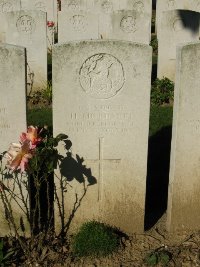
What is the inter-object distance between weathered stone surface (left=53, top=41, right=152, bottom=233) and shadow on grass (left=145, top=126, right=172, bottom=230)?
0.51 metres

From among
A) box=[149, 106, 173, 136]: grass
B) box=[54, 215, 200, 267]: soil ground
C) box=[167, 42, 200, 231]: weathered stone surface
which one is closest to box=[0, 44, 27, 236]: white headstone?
box=[54, 215, 200, 267]: soil ground

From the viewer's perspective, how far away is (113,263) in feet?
14.4

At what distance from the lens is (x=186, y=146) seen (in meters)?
4.66

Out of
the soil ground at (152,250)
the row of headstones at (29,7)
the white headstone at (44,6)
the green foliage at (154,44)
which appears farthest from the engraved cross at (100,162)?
the white headstone at (44,6)

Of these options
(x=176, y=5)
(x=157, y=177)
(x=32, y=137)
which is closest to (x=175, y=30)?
(x=157, y=177)

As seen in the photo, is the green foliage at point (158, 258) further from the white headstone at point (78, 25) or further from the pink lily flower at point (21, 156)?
the white headstone at point (78, 25)

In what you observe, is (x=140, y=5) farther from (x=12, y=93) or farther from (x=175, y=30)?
(x=12, y=93)

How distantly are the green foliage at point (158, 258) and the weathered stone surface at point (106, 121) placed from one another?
55 cm

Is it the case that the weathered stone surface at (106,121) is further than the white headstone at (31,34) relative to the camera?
No

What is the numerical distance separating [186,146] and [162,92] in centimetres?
467

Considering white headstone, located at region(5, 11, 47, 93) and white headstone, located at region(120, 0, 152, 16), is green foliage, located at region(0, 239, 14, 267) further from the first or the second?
white headstone, located at region(120, 0, 152, 16)

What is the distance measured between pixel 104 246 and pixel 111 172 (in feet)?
2.47

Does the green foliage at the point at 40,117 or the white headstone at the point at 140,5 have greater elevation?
the white headstone at the point at 140,5

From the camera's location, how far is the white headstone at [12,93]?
4277mm
